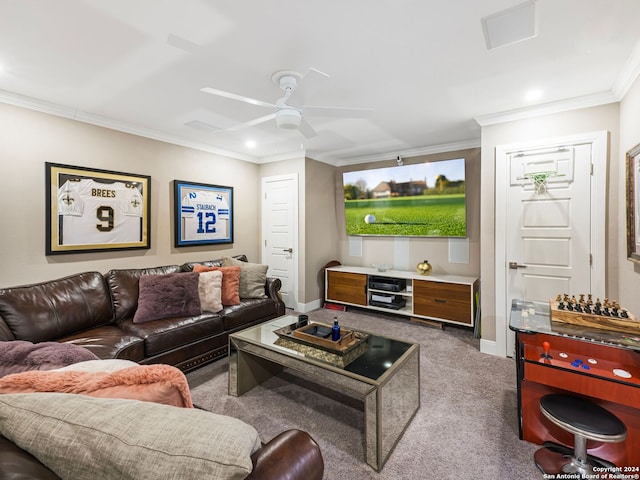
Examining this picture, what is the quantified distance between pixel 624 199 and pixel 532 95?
115 cm

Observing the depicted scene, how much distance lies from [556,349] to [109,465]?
236 cm

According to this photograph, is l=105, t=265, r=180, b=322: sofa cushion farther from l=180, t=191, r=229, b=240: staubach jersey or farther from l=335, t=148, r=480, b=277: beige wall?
l=335, t=148, r=480, b=277: beige wall

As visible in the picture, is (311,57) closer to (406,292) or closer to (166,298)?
(166,298)

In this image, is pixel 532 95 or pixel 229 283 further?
pixel 229 283

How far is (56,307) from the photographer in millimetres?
2502

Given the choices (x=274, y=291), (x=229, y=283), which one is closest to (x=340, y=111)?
(x=229, y=283)

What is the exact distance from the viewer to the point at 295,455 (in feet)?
2.83

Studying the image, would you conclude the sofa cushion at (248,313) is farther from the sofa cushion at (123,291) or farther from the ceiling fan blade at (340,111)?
the ceiling fan blade at (340,111)

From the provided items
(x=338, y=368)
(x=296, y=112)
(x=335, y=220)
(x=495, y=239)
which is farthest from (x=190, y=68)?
(x=335, y=220)

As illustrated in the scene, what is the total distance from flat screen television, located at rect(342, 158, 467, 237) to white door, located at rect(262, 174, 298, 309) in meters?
1.01

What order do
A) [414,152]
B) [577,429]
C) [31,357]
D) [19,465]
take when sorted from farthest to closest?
1. [414,152]
2. [577,429]
3. [31,357]
4. [19,465]

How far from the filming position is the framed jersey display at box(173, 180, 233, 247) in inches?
154

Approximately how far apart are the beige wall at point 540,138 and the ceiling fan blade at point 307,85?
6.67 ft

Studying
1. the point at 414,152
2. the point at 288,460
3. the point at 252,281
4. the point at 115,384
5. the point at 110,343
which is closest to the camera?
the point at 288,460
